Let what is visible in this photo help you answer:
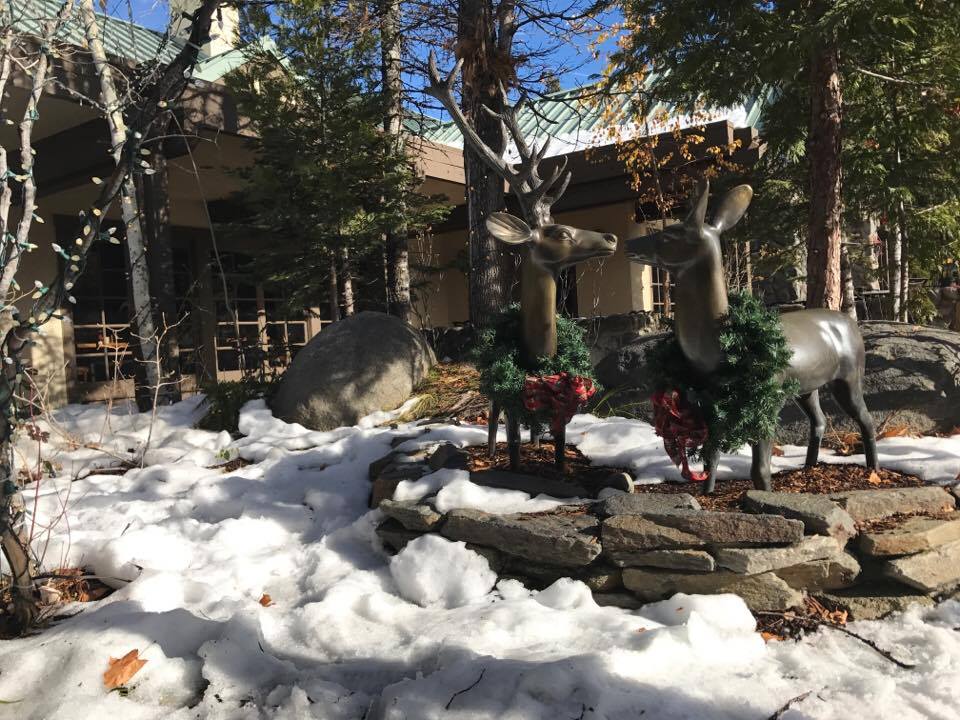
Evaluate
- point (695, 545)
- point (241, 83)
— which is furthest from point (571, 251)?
point (241, 83)

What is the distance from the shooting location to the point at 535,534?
10.4ft

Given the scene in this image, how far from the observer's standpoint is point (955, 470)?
12.1ft

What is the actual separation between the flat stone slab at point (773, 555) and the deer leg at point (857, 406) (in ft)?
3.41

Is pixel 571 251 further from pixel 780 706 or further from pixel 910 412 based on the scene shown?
pixel 910 412

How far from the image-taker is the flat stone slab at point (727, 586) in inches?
114

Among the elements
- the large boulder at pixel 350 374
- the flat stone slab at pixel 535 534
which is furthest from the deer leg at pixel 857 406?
the large boulder at pixel 350 374

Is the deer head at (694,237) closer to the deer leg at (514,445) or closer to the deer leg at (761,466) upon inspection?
the deer leg at (761,466)

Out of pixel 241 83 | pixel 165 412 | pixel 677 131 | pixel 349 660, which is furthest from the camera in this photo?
pixel 677 131

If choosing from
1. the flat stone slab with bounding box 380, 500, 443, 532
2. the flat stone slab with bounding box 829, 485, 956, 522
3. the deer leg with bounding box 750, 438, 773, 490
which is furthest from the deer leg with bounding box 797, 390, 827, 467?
the flat stone slab with bounding box 380, 500, 443, 532

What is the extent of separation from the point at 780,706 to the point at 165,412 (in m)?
6.43

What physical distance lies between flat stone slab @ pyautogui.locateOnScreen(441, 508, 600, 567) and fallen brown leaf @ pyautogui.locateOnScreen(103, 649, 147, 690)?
1.50 meters

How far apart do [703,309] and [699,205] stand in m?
0.49

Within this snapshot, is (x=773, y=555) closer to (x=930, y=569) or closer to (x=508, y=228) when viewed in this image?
(x=930, y=569)

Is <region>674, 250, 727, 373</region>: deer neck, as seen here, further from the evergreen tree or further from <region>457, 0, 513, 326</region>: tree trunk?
the evergreen tree
